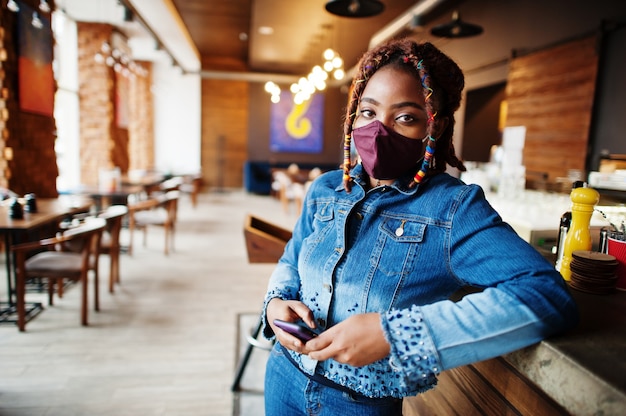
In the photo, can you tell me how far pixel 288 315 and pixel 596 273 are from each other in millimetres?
803

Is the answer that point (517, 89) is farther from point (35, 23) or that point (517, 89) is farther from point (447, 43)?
point (35, 23)

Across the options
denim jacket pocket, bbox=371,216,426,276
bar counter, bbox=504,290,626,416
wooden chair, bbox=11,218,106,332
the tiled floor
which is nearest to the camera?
bar counter, bbox=504,290,626,416

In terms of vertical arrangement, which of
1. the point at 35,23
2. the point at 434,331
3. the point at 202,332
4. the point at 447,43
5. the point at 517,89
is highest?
the point at 447,43

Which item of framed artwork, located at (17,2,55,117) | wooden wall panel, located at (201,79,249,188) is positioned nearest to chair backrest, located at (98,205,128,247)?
framed artwork, located at (17,2,55,117)

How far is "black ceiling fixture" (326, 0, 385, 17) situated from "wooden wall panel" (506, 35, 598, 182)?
2.04 metres

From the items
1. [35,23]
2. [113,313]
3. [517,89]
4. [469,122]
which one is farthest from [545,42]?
[35,23]

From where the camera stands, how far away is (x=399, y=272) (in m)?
0.88

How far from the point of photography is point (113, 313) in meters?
3.58

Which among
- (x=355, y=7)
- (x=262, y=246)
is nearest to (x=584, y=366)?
(x=262, y=246)

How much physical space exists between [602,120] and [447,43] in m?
3.58

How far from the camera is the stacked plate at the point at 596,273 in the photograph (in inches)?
41.7

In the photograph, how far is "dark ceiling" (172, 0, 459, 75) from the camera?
7.05 meters

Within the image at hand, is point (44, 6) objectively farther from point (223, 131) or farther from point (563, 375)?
point (223, 131)

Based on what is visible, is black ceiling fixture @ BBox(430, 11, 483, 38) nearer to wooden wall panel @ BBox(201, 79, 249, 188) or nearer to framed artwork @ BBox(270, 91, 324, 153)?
framed artwork @ BBox(270, 91, 324, 153)
